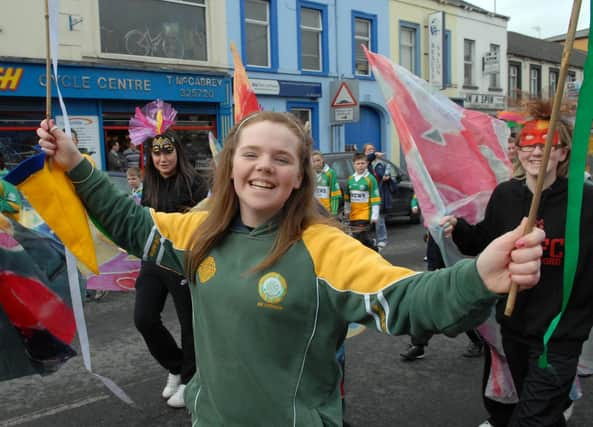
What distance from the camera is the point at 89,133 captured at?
13.4 m

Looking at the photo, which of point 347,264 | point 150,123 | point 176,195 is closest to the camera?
point 347,264

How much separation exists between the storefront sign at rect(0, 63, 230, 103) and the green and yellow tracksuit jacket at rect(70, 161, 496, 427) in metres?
12.0

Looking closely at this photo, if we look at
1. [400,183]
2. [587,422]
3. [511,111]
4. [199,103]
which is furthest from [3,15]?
[587,422]

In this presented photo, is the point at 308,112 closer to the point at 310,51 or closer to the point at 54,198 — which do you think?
the point at 310,51

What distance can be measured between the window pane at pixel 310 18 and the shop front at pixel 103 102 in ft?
11.3

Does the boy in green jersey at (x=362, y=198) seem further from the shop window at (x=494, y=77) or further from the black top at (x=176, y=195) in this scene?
the shop window at (x=494, y=77)

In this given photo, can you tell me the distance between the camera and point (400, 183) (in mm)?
12961

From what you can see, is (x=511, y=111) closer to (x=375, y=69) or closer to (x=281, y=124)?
(x=375, y=69)

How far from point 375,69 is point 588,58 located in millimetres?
2273

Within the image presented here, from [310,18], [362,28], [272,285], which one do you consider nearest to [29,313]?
[272,285]

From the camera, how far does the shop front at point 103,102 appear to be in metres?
12.3

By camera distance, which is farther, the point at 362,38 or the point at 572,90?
the point at 362,38

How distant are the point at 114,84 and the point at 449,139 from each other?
11.6 meters

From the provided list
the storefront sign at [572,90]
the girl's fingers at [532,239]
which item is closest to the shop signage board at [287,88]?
the storefront sign at [572,90]
